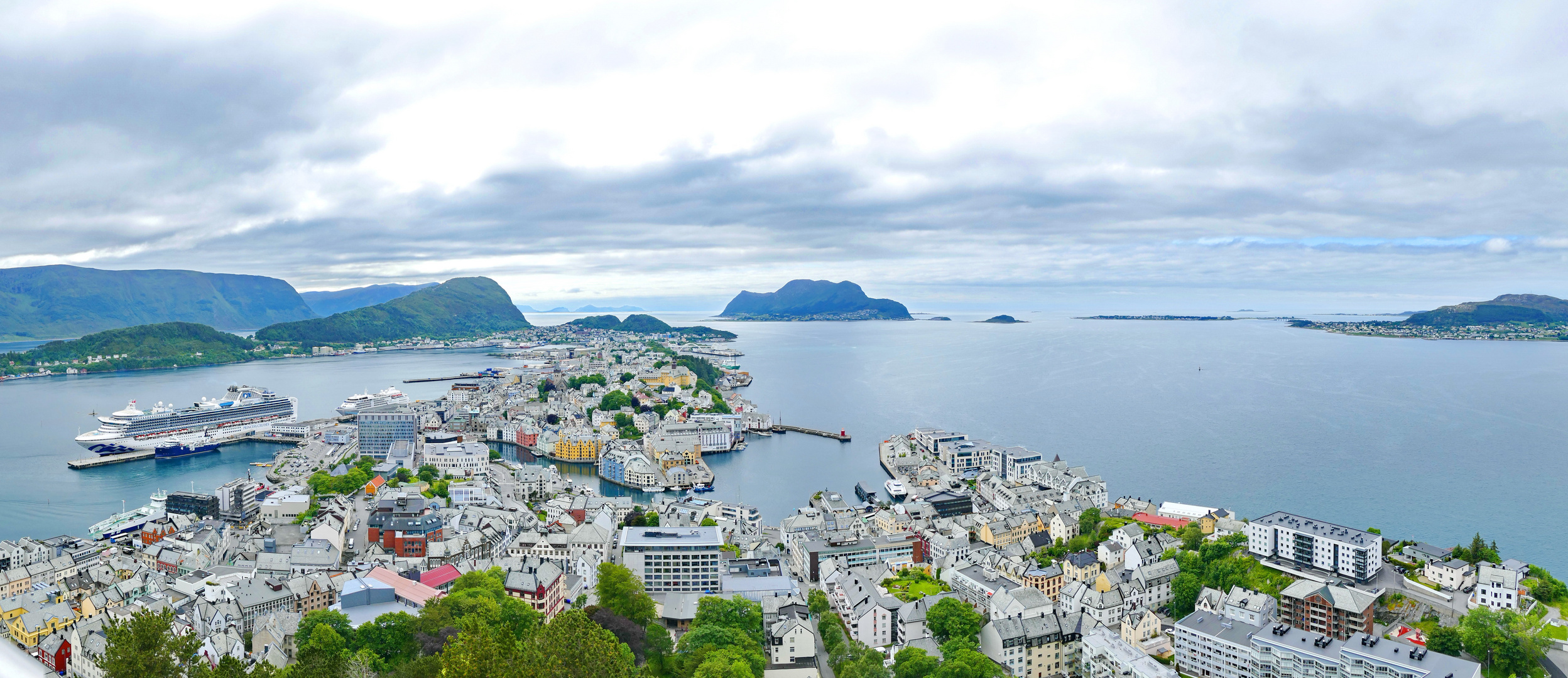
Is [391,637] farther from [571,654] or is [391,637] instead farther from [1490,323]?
[1490,323]

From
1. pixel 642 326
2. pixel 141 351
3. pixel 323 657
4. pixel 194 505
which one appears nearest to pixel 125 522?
pixel 194 505

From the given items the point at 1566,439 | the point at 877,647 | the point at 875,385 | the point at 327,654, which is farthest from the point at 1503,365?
the point at 327,654

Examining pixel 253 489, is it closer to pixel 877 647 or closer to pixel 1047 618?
pixel 877 647

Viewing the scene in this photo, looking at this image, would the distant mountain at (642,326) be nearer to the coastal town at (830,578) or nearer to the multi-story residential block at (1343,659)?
the coastal town at (830,578)

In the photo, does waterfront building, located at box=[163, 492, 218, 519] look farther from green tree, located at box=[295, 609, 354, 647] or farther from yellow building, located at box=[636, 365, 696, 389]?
yellow building, located at box=[636, 365, 696, 389]

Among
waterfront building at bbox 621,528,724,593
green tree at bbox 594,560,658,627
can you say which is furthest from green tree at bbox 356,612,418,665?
waterfront building at bbox 621,528,724,593

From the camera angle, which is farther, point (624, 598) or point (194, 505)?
point (194, 505)

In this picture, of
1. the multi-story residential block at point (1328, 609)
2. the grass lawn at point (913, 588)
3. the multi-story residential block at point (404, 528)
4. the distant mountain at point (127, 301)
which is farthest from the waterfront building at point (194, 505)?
the distant mountain at point (127, 301)
